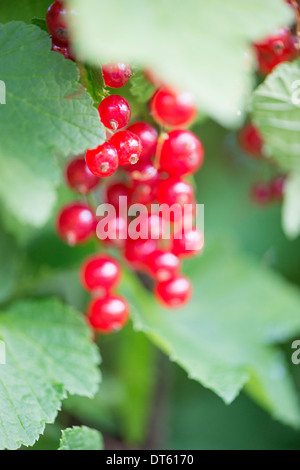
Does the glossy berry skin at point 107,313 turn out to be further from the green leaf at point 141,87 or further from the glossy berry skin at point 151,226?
the green leaf at point 141,87

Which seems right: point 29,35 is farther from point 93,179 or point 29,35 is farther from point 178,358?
point 178,358

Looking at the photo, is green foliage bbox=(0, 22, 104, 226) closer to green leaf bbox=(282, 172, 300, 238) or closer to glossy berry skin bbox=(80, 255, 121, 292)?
glossy berry skin bbox=(80, 255, 121, 292)

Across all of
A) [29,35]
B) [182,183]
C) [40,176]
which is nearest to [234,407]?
[182,183]

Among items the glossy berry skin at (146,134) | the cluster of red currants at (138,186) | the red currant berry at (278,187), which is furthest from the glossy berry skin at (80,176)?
the red currant berry at (278,187)

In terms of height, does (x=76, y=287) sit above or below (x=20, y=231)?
below

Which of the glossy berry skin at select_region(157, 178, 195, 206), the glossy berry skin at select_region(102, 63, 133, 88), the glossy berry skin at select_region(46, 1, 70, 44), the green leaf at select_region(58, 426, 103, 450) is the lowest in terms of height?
the green leaf at select_region(58, 426, 103, 450)

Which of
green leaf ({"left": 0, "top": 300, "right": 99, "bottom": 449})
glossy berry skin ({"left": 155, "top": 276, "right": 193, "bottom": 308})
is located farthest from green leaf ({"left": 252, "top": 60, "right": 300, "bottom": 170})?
green leaf ({"left": 0, "top": 300, "right": 99, "bottom": 449})

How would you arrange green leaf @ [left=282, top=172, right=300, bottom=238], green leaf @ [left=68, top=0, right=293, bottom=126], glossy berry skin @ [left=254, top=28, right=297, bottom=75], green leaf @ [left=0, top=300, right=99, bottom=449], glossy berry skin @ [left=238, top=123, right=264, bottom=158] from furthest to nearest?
1. glossy berry skin @ [left=238, top=123, right=264, bottom=158]
2. green leaf @ [left=282, top=172, right=300, bottom=238]
3. glossy berry skin @ [left=254, top=28, right=297, bottom=75]
4. green leaf @ [left=0, top=300, right=99, bottom=449]
5. green leaf @ [left=68, top=0, right=293, bottom=126]
